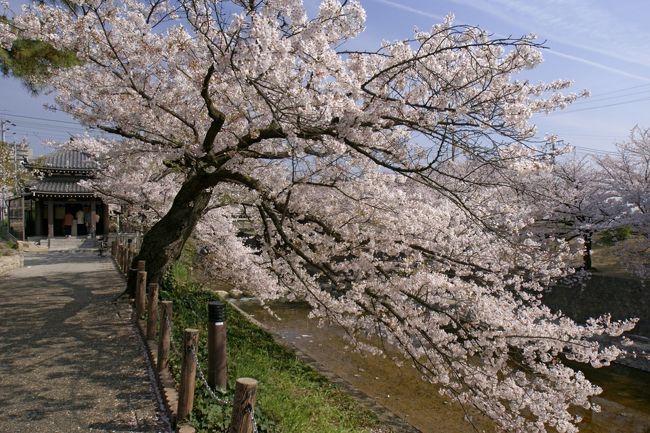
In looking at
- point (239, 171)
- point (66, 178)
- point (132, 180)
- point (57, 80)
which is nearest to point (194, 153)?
point (239, 171)

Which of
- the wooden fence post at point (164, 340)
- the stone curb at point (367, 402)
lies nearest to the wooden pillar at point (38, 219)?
the stone curb at point (367, 402)

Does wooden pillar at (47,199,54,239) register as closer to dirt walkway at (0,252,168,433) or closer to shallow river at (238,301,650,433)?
dirt walkway at (0,252,168,433)

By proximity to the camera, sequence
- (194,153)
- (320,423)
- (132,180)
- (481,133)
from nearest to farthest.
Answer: (481,133), (320,423), (194,153), (132,180)

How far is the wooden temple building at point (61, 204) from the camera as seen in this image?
2937 cm

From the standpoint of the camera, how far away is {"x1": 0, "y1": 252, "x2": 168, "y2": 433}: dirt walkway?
4.41 metres

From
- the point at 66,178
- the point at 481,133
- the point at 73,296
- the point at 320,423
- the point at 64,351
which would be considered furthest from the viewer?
the point at 66,178

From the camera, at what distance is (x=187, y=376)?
420 cm

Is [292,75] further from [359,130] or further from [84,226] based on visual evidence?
[84,226]

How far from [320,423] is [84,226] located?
1211 inches

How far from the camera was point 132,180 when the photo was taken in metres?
12.1

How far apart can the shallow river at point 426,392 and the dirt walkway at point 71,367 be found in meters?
4.57

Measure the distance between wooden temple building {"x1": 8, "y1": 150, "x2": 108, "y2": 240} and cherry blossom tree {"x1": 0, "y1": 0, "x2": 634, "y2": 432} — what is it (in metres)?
24.6

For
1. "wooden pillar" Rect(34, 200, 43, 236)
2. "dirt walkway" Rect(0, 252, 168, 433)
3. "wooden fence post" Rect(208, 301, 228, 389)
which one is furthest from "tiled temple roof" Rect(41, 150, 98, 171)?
"wooden fence post" Rect(208, 301, 228, 389)

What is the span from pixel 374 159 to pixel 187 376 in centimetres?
308
